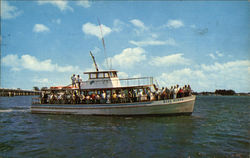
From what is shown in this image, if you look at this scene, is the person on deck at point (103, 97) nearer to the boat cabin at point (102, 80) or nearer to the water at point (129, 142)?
the boat cabin at point (102, 80)

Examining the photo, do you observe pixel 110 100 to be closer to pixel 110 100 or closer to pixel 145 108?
pixel 110 100

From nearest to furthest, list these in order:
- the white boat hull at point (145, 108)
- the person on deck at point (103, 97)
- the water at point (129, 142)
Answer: the water at point (129, 142) → the white boat hull at point (145, 108) → the person on deck at point (103, 97)

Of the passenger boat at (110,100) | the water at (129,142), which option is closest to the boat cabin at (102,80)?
the passenger boat at (110,100)

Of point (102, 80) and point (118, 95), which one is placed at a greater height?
point (102, 80)

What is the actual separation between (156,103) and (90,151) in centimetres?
1055

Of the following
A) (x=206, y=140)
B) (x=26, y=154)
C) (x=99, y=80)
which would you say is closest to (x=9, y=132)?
(x=26, y=154)

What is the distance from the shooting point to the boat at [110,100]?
738 inches

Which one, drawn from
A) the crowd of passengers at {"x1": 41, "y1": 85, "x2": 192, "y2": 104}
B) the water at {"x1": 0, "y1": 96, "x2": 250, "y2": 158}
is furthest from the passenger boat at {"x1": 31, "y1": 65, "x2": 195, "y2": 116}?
the water at {"x1": 0, "y1": 96, "x2": 250, "y2": 158}

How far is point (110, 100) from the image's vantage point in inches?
814

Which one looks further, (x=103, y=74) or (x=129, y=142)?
(x=103, y=74)

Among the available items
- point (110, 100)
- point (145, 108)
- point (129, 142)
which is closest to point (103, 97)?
point (110, 100)

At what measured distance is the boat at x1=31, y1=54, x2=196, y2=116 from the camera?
61.5 feet

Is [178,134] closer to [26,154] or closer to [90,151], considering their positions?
[90,151]

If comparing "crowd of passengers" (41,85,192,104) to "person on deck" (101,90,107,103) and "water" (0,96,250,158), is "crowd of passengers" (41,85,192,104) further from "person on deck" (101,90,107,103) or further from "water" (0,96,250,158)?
"water" (0,96,250,158)
